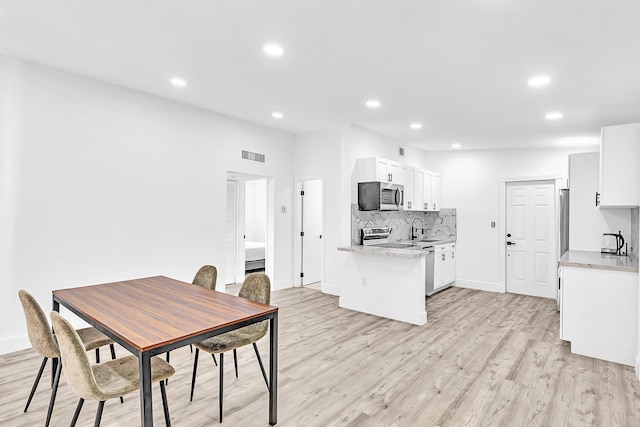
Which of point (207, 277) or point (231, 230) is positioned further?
point (231, 230)

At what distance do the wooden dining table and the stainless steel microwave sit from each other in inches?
122

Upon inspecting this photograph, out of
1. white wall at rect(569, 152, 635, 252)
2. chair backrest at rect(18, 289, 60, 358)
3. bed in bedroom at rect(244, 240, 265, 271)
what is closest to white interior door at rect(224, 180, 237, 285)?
bed in bedroom at rect(244, 240, 265, 271)

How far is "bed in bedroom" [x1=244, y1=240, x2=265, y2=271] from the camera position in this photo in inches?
282

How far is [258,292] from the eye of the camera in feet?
9.15

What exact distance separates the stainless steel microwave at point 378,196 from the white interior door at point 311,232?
121cm

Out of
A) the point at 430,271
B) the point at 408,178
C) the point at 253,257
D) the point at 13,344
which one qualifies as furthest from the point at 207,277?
the point at 253,257

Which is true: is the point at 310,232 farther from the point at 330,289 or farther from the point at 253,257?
the point at 253,257

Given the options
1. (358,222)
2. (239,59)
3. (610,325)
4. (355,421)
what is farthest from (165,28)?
(610,325)

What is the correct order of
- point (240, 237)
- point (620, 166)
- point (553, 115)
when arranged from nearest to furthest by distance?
point (620, 166), point (553, 115), point (240, 237)

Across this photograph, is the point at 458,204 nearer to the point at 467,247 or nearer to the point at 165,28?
the point at 467,247

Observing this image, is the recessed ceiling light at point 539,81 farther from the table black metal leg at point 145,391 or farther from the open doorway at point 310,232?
the table black metal leg at point 145,391

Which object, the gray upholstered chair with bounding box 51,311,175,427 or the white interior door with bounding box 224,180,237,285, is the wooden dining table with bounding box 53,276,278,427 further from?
the white interior door with bounding box 224,180,237,285

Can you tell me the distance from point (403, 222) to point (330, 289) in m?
2.01

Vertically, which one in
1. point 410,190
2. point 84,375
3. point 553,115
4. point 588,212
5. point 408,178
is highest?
point 553,115
